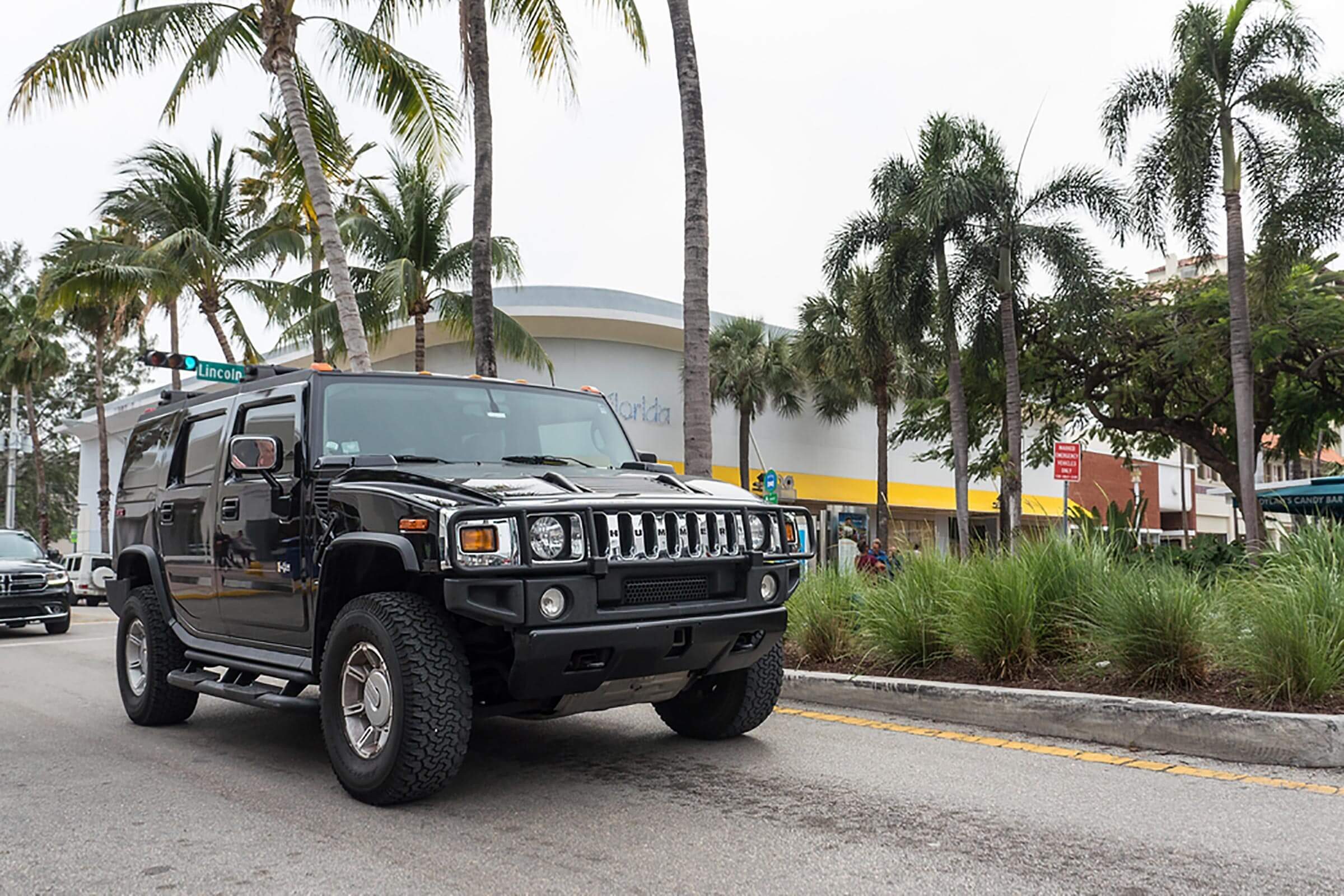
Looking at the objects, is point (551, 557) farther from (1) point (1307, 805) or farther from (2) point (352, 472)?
(1) point (1307, 805)

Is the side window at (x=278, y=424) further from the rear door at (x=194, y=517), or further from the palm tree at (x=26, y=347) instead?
the palm tree at (x=26, y=347)

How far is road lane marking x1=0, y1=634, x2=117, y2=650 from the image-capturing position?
14578 millimetres

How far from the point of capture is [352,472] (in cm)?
A: 556

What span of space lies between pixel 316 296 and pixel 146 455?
19044mm

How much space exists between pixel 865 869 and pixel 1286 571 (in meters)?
4.51

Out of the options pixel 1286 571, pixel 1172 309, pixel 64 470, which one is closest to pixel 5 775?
pixel 1286 571

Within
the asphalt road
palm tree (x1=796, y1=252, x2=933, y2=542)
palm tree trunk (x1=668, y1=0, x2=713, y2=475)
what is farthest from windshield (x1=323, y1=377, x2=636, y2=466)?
palm tree (x1=796, y1=252, x2=933, y2=542)

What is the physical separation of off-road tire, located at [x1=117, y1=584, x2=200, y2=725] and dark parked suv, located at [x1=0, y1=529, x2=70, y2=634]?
9712 mm

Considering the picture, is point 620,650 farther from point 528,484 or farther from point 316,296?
point 316,296

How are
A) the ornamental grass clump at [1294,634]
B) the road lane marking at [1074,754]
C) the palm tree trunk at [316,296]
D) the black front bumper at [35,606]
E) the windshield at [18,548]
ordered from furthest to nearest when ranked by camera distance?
the palm tree trunk at [316,296] < the windshield at [18,548] < the black front bumper at [35,606] < the ornamental grass clump at [1294,634] < the road lane marking at [1074,754]

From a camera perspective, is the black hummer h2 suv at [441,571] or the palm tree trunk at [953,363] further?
the palm tree trunk at [953,363]

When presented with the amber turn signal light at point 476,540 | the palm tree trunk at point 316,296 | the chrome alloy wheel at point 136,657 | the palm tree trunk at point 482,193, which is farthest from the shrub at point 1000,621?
the palm tree trunk at point 316,296

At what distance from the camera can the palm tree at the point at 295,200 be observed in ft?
58.0

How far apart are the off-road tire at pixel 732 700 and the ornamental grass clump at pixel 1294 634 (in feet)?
8.73
